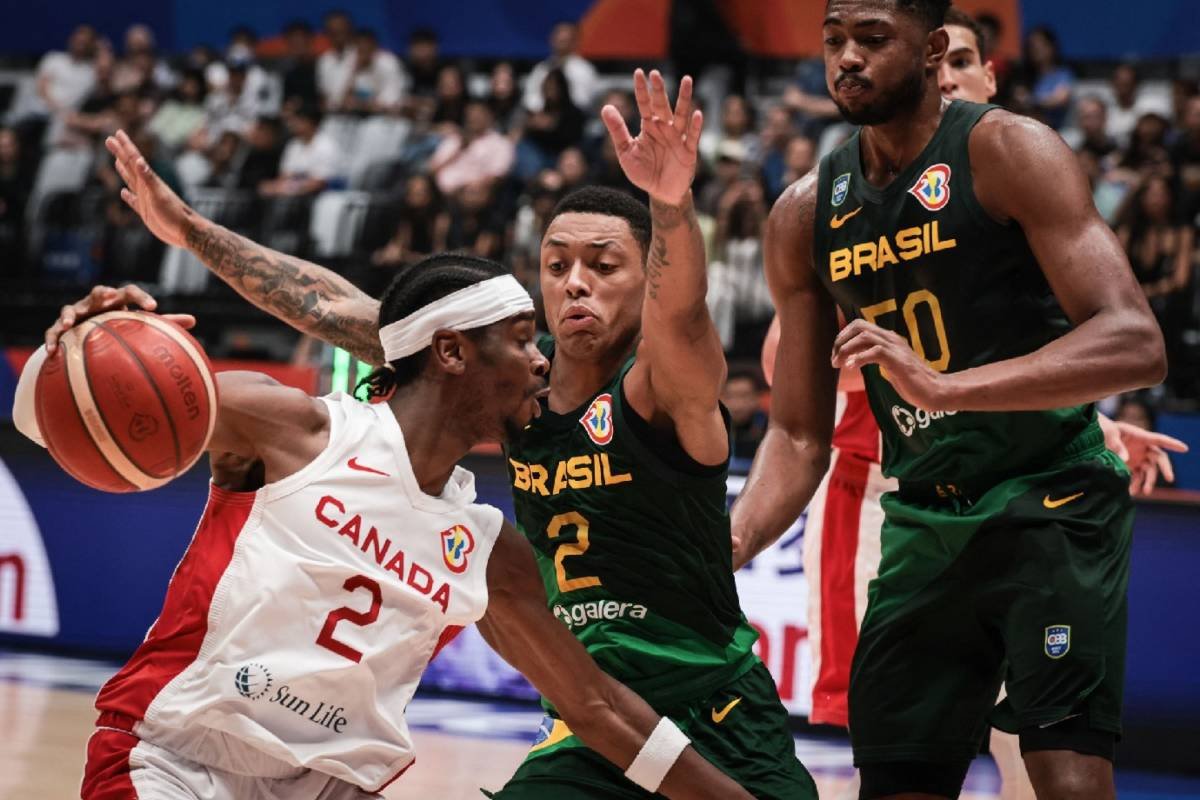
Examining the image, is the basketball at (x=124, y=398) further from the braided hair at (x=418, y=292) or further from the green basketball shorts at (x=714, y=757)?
the green basketball shorts at (x=714, y=757)

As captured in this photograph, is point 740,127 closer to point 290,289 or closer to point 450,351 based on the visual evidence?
point 290,289

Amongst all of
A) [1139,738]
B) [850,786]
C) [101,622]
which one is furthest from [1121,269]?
[101,622]

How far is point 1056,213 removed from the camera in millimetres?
3621

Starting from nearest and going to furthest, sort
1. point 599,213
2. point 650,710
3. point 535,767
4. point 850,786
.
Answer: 1. point 650,710
2. point 535,767
3. point 599,213
4. point 850,786

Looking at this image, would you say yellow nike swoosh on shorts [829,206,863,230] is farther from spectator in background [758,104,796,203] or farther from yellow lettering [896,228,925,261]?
spectator in background [758,104,796,203]

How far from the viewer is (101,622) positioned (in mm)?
9500

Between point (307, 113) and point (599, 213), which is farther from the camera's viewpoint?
point (307, 113)

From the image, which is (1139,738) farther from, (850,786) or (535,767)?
(535,767)

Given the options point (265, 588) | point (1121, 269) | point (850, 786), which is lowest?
point (850, 786)

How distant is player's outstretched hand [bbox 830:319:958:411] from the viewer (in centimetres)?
339

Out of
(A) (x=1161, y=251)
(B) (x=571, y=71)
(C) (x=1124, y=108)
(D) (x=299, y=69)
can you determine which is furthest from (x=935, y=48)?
(D) (x=299, y=69)

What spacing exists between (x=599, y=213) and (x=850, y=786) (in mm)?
2336

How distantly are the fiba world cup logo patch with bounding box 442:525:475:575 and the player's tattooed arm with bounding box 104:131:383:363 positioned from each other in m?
1.02

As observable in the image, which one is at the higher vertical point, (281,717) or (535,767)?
(281,717)
